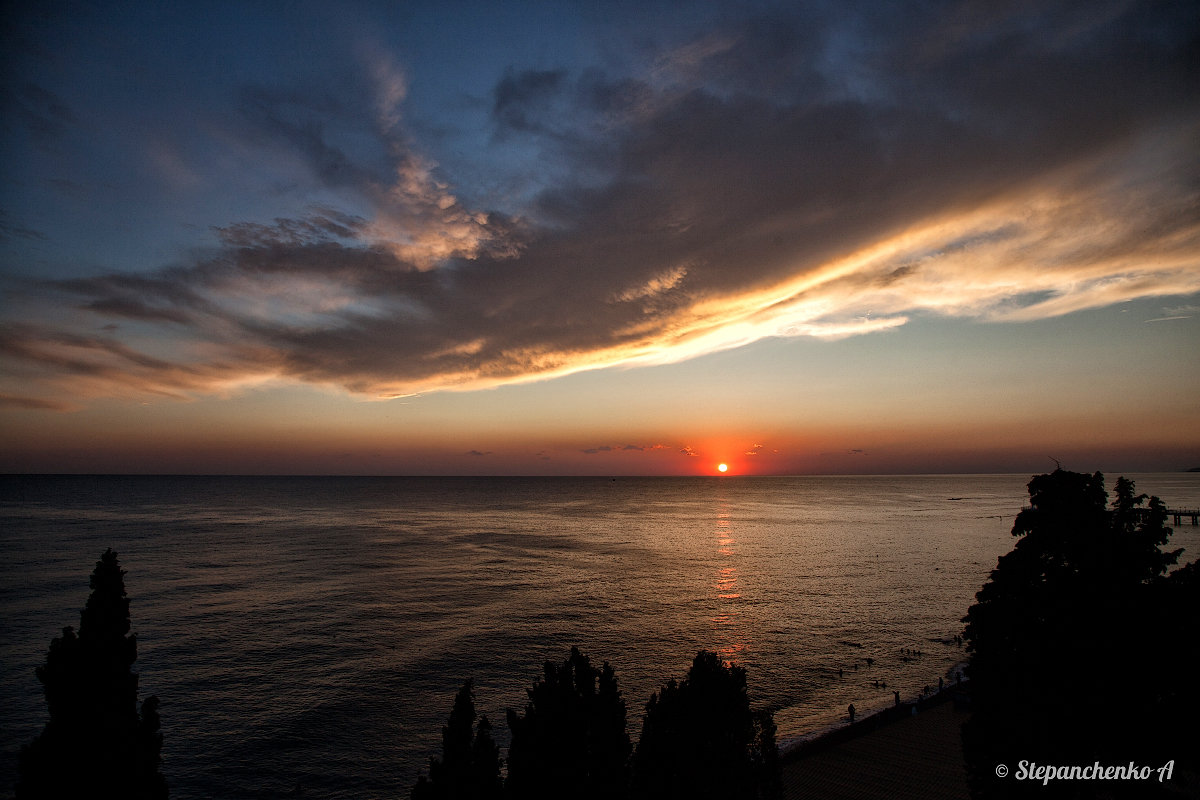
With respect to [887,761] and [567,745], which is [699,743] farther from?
[887,761]

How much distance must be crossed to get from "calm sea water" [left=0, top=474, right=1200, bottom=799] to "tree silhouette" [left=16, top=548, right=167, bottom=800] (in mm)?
19990

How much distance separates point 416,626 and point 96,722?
155 ft

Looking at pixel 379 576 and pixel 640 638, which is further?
pixel 379 576

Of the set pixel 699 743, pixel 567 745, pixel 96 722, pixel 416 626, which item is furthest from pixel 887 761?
pixel 416 626

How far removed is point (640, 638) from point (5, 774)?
1724 inches

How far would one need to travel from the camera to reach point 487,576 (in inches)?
3287

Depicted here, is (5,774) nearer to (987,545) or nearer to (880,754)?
(880,754)

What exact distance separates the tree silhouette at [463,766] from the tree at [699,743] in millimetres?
4873

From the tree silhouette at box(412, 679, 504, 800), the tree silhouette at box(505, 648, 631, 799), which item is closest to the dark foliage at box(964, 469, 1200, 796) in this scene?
the tree silhouette at box(505, 648, 631, 799)

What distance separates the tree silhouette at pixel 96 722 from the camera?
46.9 feet

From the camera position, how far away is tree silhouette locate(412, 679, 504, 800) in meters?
15.7

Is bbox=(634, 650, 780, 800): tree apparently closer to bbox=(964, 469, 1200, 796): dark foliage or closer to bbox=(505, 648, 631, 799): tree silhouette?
bbox=(505, 648, 631, 799): tree silhouette

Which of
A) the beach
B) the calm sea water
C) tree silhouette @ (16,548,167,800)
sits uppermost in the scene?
tree silhouette @ (16,548,167,800)

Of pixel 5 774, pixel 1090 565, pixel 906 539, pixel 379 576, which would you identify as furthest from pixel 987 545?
pixel 5 774
